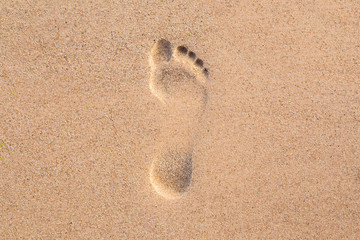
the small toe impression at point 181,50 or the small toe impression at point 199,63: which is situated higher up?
the small toe impression at point 181,50

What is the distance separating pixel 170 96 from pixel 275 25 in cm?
67

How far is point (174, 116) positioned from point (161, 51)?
1.12ft

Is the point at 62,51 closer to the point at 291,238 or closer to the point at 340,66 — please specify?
the point at 340,66

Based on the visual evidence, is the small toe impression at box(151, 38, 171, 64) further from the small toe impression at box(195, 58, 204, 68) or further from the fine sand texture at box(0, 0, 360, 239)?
the small toe impression at box(195, 58, 204, 68)

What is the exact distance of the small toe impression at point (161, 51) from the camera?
1383 millimetres

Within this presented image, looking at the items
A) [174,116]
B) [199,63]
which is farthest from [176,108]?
[199,63]

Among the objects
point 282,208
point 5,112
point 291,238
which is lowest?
point 291,238

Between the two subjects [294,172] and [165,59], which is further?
[294,172]

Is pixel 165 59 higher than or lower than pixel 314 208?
higher

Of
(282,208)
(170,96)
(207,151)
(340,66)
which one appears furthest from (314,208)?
(170,96)

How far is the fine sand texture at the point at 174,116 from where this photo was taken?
140 centimetres

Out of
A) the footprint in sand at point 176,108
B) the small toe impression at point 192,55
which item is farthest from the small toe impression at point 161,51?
the small toe impression at point 192,55

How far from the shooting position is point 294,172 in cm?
148

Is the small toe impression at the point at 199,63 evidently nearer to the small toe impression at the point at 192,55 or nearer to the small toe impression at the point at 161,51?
the small toe impression at the point at 192,55
